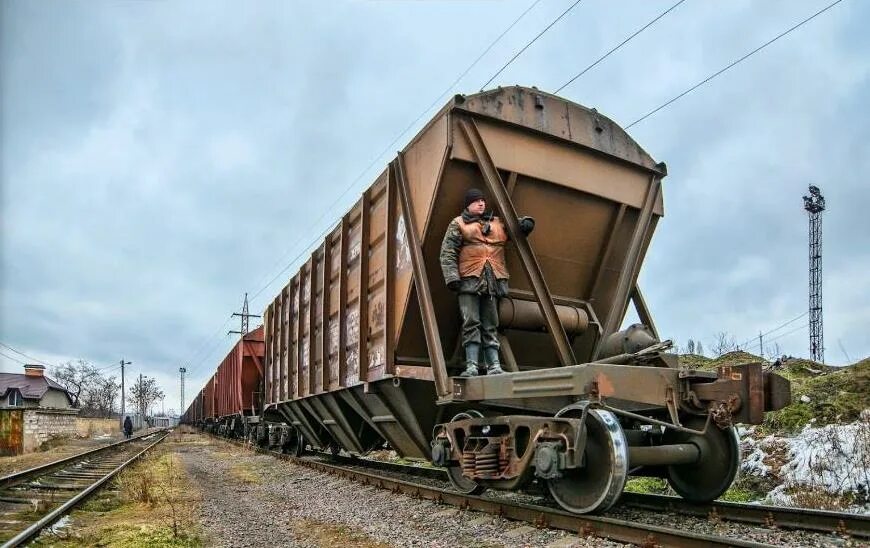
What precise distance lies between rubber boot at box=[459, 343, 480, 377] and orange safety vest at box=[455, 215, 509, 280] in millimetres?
638

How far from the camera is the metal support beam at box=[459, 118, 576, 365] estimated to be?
580 centimetres

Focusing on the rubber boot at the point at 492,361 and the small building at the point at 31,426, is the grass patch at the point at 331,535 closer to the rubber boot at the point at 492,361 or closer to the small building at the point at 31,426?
the rubber boot at the point at 492,361

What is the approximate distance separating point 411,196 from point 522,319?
1.67 meters

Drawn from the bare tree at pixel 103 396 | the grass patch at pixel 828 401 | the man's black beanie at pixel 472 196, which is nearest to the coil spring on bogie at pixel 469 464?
the man's black beanie at pixel 472 196

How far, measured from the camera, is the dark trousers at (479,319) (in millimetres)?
5723

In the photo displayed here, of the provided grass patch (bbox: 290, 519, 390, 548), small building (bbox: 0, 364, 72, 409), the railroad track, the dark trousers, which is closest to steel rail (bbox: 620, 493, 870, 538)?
the dark trousers

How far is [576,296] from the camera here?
6848 millimetres

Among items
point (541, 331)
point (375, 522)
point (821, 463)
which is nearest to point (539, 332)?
point (541, 331)

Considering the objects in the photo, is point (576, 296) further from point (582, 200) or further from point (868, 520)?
point (868, 520)

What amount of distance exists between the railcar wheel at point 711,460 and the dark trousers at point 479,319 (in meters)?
1.74

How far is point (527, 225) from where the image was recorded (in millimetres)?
5777

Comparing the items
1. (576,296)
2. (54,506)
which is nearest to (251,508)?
(54,506)

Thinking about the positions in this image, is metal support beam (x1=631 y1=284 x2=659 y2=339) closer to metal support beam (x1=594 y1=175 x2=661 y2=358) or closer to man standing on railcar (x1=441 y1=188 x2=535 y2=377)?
metal support beam (x1=594 y1=175 x2=661 y2=358)

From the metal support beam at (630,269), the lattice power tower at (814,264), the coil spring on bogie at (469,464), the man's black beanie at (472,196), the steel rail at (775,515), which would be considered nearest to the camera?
the steel rail at (775,515)
